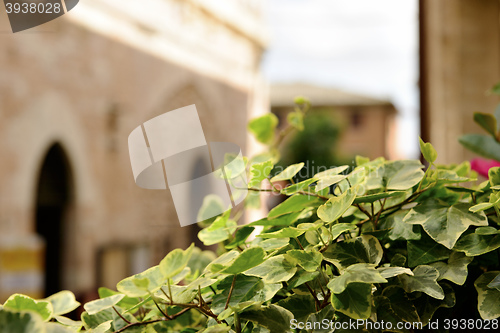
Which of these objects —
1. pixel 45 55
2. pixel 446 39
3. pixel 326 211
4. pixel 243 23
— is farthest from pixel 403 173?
pixel 243 23

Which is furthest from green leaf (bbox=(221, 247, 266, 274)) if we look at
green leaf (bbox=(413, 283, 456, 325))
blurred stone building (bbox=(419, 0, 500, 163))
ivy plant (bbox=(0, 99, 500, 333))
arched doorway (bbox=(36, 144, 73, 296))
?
arched doorway (bbox=(36, 144, 73, 296))

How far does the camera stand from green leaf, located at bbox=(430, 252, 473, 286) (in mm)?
296

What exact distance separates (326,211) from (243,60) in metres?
7.54

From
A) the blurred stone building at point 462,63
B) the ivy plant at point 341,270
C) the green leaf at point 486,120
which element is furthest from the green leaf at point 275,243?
the blurred stone building at point 462,63

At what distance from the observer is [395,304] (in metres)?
0.30

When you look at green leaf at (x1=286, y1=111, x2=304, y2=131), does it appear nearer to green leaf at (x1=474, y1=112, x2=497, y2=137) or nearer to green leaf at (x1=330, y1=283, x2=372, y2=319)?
green leaf at (x1=474, y1=112, x2=497, y2=137)

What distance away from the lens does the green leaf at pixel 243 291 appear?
0.96 feet

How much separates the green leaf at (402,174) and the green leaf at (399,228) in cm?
2

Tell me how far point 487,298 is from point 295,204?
0.41 feet

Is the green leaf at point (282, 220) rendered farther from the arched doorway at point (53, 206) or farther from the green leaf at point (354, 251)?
the arched doorway at point (53, 206)

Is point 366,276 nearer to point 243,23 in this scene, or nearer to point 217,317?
point 217,317

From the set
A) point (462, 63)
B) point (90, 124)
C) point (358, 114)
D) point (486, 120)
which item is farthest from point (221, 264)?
point (358, 114)

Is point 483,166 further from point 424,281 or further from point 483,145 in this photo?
point 424,281

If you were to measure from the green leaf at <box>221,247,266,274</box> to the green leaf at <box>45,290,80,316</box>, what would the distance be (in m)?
0.14
